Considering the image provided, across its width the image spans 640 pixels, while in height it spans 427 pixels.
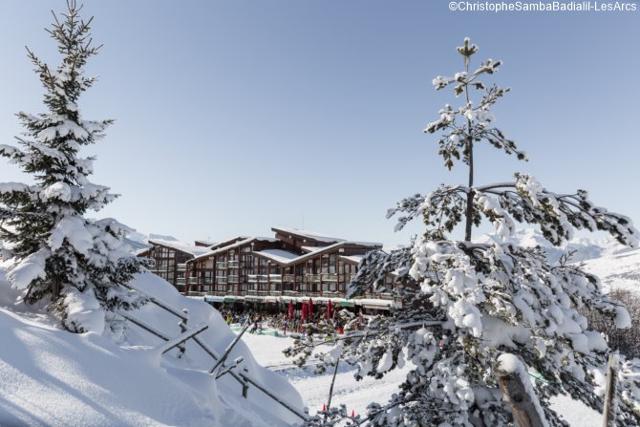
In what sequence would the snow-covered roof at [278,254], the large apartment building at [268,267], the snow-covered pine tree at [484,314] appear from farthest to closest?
the snow-covered roof at [278,254] < the large apartment building at [268,267] < the snow-covered pine tree at [484,314]

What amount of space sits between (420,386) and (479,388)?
68cm

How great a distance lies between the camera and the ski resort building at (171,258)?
192ft

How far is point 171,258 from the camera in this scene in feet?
196

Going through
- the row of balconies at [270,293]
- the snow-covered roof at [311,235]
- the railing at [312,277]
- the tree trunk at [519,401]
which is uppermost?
the snow-covered roof at [311,235]

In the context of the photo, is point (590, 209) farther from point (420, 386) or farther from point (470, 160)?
point (420, 386)

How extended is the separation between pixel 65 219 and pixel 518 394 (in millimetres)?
7923

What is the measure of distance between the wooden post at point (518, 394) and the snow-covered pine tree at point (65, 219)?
21.4 ft

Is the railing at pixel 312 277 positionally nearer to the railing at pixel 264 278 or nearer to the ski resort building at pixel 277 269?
the ski resort building at pixel 277 269

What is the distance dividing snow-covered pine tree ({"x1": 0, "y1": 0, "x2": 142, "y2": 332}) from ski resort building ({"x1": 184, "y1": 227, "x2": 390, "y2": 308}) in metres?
31.2

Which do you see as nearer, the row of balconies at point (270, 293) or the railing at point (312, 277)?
the row of balconies at point (270, 293)

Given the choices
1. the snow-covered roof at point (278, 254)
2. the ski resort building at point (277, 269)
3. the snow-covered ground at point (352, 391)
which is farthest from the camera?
the snow-covered roof at point (278, 254)

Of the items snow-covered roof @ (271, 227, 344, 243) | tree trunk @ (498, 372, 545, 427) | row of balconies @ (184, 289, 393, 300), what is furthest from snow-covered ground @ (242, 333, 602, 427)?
snow-covered roof @ (271, 227, 344, 243)

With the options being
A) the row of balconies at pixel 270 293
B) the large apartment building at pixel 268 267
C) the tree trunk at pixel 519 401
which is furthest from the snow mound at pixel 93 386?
the large apartment building at pixel 268 267

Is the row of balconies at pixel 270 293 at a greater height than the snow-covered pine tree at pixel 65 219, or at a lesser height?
lesser
